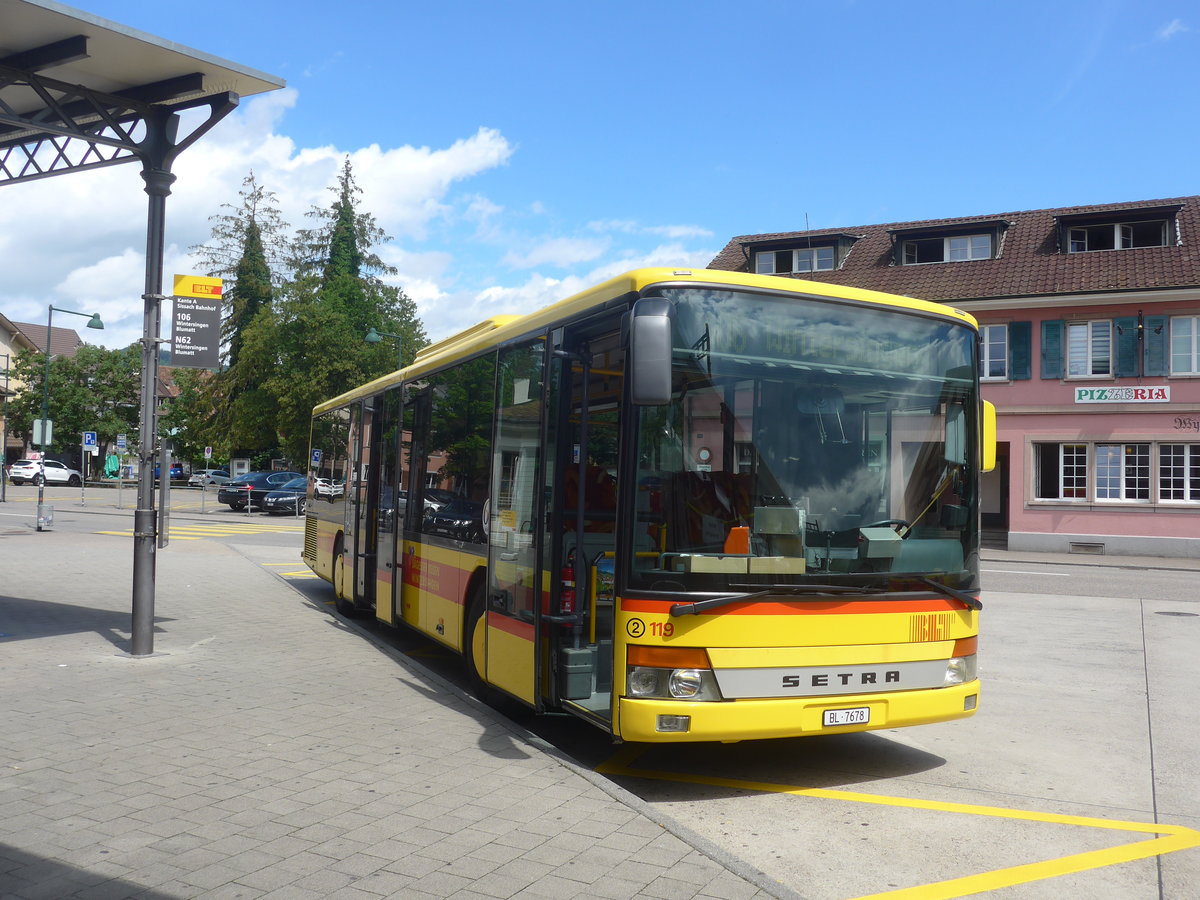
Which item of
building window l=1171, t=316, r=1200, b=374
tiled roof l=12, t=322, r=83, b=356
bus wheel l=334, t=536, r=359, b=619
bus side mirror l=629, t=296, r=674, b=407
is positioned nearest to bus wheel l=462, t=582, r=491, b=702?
bus side mirror l=629, t=296, r=674, b=407

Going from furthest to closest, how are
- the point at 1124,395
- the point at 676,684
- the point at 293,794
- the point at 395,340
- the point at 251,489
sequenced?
the point at 395,340
the point at 251,489
the point at 1124,395
the point at 676,684
the point at 293,794

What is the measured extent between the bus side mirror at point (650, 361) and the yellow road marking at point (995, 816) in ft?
7.95

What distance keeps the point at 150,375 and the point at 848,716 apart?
6789 mm

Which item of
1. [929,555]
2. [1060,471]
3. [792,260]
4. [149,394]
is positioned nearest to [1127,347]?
[1060,471]

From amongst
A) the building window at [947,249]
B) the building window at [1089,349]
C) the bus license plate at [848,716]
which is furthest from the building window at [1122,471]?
the bus license plate at [848,716]

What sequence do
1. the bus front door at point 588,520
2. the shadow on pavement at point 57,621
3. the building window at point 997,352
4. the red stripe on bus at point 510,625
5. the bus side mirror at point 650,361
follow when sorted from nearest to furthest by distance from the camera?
the bus side mirror at point 650,361, the bus front door at point 588,520, the red stripe on bus at point 510,625, the shadow on pavement at point 57,621, the building window at point 997,352

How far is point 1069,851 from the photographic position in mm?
5219

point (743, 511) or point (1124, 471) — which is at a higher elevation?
point (1124, 471)

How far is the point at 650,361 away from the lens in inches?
217

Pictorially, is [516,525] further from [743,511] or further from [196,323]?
[196,323]

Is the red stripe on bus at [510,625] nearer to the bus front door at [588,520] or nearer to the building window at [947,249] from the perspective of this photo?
the bus front door at [588,520]

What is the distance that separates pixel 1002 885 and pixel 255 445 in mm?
59898

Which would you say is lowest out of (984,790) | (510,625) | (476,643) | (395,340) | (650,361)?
(984,790)

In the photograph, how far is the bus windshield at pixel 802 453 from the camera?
5.84 metres
